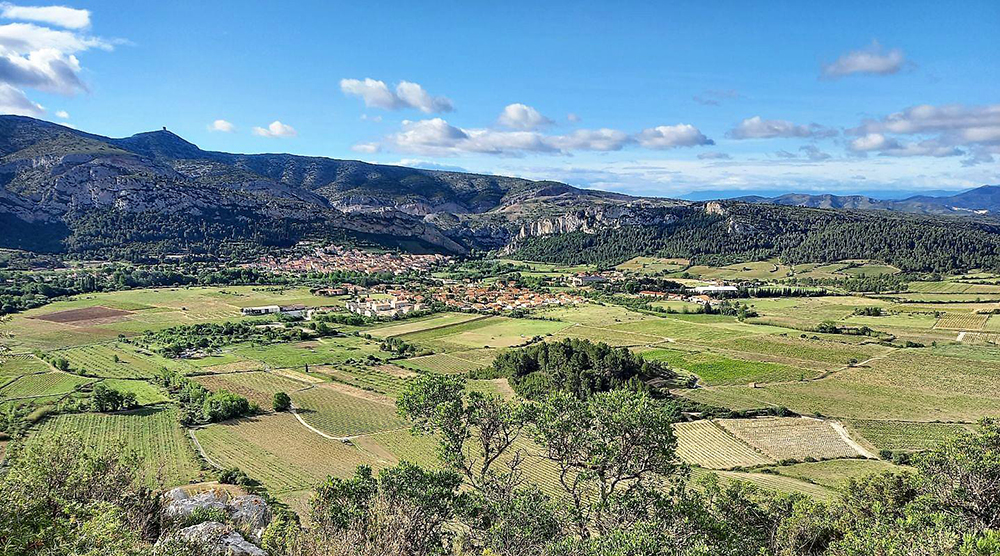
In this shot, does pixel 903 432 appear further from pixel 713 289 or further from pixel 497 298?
pixel 713 289

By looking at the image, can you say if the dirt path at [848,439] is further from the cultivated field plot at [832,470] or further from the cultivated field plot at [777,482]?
the cultivated field plot at [777,482]

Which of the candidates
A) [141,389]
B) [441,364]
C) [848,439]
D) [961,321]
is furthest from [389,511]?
[961,321]

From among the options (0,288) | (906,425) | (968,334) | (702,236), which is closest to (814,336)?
(968,334)

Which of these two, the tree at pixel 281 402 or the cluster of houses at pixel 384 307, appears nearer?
the tree at pixel 281 402

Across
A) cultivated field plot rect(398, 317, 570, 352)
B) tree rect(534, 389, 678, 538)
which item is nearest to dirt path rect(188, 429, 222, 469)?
tree rect(534, 389, 678, 538)

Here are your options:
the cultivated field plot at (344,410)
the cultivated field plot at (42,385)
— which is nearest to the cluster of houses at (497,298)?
the cultivated field plot at (344,410)

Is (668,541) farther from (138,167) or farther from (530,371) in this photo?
(138,167)
